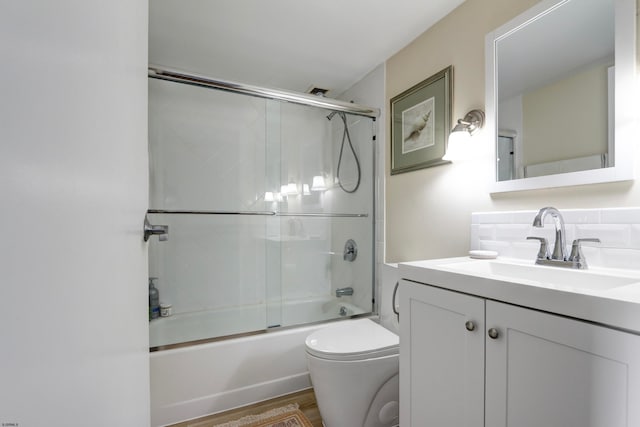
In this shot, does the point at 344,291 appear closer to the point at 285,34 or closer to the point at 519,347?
the point at 519,347

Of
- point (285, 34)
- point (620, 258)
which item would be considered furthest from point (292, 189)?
point (620, 258)

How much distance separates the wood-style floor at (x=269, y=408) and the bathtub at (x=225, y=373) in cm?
3

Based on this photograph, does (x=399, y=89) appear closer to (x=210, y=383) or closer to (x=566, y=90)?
(x=566, y=90)

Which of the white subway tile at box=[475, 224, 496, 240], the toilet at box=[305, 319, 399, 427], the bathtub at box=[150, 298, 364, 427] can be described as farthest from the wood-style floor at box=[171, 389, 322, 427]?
the white subway tile at box=[475, 224, 496, 240]

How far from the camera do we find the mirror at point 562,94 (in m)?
0.98

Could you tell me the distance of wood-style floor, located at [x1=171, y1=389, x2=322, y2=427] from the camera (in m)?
1.56

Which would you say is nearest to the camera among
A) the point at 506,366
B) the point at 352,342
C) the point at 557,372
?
the point at 557,372

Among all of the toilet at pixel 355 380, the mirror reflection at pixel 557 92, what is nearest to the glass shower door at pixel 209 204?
the toilet at pixel 355 380

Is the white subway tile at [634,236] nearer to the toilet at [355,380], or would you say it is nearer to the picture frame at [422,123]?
the picture frame at [422,123]

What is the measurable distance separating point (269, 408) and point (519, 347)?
146 cm

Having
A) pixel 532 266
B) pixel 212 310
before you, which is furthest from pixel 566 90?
pixel 212 310

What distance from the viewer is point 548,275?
1.02m

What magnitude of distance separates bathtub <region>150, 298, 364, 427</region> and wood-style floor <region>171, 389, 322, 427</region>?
0.03 meters

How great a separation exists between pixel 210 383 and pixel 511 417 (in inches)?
58.7
